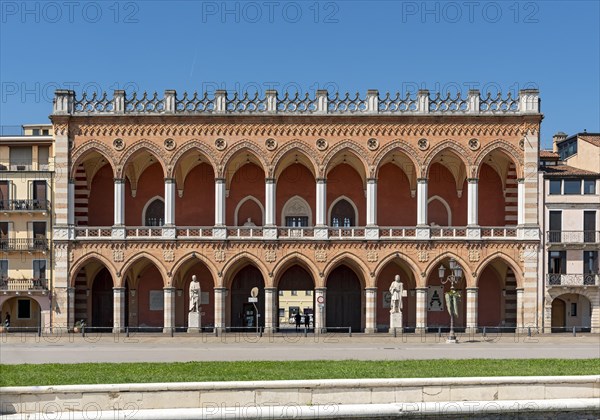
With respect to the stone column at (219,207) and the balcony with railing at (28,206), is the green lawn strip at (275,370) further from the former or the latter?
the balcony with railing at (28,206)

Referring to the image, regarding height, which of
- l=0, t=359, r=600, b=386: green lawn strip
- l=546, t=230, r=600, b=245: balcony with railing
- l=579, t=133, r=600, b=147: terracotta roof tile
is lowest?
l=0, t=359, r=600, b=386: green lawn strip

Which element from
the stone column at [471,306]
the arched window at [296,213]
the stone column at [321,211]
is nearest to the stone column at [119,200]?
the arched window at [296,213]

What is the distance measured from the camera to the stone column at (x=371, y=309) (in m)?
47.3

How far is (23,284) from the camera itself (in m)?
47.9

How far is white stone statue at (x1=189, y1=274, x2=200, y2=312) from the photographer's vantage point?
46.4 m

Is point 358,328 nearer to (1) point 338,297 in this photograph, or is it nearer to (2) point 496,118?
(1) point 338,297

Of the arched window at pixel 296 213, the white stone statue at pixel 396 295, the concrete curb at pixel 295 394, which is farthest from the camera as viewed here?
the arched window at pixel 296 213

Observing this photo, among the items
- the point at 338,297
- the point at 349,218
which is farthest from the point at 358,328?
the point at 349,218

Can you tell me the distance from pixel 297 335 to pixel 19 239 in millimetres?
16427

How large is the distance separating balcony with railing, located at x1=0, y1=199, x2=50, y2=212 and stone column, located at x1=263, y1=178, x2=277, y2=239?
12066 mm

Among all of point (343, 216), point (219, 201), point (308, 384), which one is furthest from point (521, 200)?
point (308, 384)

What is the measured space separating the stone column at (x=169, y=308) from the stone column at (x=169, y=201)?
145 inches

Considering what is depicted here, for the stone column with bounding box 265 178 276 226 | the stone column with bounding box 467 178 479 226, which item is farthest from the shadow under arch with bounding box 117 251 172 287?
the stone column with bounding box 467 178 479 226

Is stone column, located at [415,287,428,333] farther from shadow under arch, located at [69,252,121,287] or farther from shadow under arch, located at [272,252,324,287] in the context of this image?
shadow under arch, located at [69,252,121,287]
